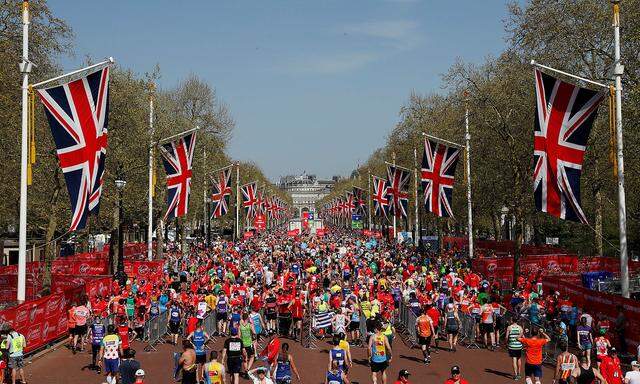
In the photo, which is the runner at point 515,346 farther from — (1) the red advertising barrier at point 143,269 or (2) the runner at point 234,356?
(1) the red advertising barrier at point 143,269

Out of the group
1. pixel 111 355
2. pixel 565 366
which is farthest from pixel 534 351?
pixel 111 355

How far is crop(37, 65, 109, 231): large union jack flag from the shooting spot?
58.3 ft

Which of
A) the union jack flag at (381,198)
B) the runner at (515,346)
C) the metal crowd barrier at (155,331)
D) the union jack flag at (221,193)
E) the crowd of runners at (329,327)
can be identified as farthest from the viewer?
the union jack flag at (381,198)

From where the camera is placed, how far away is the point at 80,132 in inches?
723

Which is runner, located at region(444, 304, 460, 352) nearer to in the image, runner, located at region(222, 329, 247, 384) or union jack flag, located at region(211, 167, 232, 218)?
runner, located at region(222, 329, 247, 384)

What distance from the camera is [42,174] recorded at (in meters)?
34.1

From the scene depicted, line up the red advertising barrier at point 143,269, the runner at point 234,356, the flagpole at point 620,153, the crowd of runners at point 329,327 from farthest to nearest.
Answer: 1. the red advertising barrier at point 143,269
2. the flagpole at point 620,153
3. the runner at point 234,356
4. the crowd of runners at point 329,327

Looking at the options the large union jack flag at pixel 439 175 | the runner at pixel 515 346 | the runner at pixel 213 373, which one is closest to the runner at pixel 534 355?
the runner at pixel 515 346

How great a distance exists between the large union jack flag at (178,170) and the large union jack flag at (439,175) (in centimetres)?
1175

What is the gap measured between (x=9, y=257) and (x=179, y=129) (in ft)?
46.2

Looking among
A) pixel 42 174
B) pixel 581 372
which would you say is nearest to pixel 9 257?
pixel 42 174

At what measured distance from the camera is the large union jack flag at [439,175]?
34.8m

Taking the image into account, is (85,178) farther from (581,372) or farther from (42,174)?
(42,174)

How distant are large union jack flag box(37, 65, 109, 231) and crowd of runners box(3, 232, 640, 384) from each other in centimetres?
317
